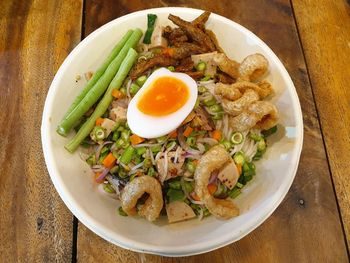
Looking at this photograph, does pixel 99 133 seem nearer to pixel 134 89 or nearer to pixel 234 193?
pixel 134 89

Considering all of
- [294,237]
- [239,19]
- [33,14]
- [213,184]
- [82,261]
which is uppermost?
[239,19]

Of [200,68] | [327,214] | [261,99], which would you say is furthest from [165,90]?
[327,214]

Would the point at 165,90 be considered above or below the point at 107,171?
above

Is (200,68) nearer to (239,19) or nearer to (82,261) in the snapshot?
(239,19)

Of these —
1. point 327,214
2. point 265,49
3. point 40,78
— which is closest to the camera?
point 327,214

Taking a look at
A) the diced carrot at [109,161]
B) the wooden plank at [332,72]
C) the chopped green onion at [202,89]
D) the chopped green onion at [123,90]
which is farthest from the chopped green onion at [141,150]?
the wooden plank at [332,72]

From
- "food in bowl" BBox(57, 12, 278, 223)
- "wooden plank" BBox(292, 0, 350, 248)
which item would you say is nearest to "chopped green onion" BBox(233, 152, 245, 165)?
"food in bowl" BBox(57, 12, 278, 223)
